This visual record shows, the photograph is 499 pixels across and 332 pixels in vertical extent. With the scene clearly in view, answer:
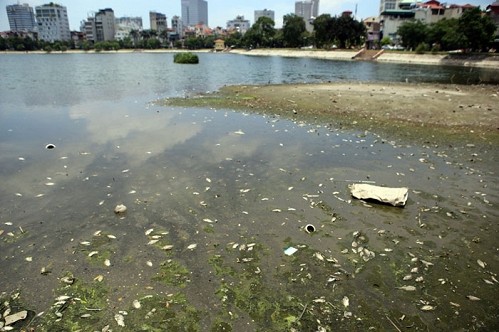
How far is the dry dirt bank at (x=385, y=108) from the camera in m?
16.6

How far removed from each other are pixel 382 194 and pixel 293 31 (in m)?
177

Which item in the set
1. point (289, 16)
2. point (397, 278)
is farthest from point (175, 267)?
point (289, 16)

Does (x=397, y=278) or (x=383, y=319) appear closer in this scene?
(x=383, y=319)

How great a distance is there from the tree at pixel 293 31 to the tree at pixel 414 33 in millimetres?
67018

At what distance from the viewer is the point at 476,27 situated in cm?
8044

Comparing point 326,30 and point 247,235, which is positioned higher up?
point 326,30

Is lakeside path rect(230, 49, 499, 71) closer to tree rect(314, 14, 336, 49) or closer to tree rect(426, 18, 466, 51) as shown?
tree rect(426, 18, 466, 51)

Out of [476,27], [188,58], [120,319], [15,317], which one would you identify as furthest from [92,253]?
[476,27]

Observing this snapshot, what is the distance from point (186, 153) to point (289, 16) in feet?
593

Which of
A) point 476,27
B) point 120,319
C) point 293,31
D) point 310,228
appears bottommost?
point 120,319

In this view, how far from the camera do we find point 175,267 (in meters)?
6.28

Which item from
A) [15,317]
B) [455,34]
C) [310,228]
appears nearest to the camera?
[15,317]

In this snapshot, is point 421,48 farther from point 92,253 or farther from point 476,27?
point 92,253

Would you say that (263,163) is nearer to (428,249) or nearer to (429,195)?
(429,195)
